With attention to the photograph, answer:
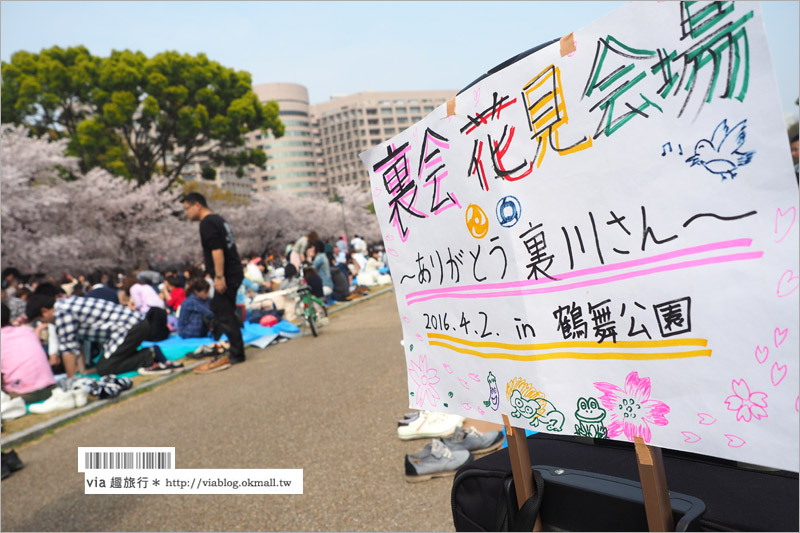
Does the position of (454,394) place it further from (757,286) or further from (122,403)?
(122,403)

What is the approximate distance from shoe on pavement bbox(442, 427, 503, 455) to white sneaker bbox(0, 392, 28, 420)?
4.59 metres

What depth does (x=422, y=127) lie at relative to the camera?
1640 mm

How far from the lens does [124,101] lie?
79.6 ft

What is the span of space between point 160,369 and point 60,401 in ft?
5.26

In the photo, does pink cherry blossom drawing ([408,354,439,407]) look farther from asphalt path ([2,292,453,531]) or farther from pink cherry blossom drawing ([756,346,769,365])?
asphalt path ([2,292,453,531])

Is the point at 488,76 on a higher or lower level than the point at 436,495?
higher

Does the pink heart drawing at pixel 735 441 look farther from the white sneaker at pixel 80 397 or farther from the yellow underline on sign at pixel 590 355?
the white sneaker at pixel 80 397

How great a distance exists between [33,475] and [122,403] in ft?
6.53

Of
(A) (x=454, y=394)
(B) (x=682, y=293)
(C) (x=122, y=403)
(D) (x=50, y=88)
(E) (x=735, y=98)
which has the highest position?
(D) (x=50, y=88)

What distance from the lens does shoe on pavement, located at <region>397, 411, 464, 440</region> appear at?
12.6ft

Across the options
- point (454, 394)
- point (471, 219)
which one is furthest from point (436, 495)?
point (471, 219)

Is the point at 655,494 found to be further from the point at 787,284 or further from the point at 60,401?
the point at 60,401

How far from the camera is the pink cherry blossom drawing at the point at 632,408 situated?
1204 millimetres

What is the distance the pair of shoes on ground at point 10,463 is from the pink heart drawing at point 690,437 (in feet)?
15.9
